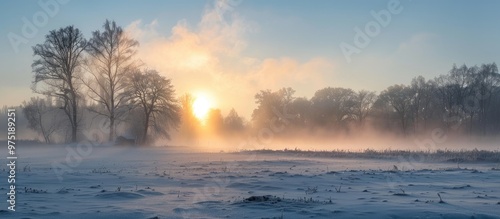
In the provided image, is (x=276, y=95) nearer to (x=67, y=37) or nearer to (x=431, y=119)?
(x=431, y=119)

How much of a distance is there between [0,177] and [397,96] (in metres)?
80.1

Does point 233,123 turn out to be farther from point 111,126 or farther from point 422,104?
point 111,126

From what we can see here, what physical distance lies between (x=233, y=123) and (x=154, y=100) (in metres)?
60.4

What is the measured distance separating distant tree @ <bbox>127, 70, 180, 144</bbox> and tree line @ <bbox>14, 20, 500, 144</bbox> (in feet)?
0.36

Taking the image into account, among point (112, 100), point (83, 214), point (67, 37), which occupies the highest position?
point (67, 37)

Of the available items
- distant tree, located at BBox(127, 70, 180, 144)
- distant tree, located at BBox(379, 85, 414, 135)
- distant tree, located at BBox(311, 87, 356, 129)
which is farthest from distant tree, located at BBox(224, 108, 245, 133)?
distant tree, located at BBox(127, 70, 180, 144)

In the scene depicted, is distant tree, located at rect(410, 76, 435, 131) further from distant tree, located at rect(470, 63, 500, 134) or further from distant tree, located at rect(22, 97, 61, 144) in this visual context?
distant tree, located at rect(22, 97, 61, 144)

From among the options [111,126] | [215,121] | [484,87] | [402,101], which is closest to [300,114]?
[402,101]

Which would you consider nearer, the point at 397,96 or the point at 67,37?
the point at 67,37

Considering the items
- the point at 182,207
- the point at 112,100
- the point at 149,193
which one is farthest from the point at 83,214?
the point at 112,100

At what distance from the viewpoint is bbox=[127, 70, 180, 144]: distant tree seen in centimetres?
5131

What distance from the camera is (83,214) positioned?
9.97 metres

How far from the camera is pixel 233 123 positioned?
367 ft

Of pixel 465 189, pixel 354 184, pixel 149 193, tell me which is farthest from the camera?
pixel 354 184
